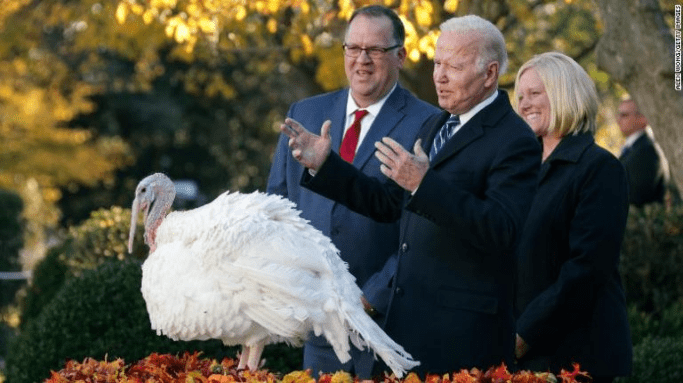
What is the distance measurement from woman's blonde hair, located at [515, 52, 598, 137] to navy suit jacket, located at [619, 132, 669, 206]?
210 inches

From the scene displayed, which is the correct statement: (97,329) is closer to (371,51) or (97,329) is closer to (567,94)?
(371,51)

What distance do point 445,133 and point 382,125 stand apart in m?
0.79

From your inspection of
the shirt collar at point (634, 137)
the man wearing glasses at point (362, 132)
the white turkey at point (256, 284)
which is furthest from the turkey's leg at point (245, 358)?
the shirt collar at point (634, 137)

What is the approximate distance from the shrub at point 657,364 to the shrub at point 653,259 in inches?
91.3

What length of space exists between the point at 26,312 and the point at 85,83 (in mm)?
20212

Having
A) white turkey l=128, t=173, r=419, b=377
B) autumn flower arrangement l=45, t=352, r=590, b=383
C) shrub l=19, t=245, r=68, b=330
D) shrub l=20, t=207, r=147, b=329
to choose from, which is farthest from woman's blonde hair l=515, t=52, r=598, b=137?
shrub l=19, t=245, r=68, b=330

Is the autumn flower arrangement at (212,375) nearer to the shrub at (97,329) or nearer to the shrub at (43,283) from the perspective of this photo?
the shrub at (97,329)

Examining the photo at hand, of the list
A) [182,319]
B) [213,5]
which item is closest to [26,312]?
[213,5]

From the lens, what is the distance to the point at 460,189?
4.52 m

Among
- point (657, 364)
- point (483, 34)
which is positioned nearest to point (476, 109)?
point (483, 34)

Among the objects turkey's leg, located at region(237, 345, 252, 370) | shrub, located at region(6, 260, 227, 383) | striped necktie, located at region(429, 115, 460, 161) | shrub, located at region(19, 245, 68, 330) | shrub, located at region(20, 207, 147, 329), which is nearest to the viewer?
striped necktie, located at region(429, 115, 460, 161)

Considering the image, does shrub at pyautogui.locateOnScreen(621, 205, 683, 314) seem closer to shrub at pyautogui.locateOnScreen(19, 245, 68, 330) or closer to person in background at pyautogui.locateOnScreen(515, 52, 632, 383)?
shrub at pyautogui.locateOnScreen(19, 245, 68, 330)

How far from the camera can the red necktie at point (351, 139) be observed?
5.77 metres

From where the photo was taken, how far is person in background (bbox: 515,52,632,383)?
5.37m
